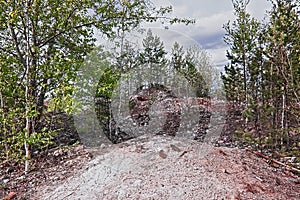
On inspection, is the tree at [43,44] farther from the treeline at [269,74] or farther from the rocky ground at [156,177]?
the treeline at [269,74]

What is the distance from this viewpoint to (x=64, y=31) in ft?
11.6

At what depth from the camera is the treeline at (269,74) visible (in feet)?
10.4

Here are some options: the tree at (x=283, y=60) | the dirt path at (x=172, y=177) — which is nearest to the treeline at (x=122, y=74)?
the dirt path at (x=172, y=177)

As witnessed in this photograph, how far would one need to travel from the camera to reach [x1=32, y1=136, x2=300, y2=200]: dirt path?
2.23 meters

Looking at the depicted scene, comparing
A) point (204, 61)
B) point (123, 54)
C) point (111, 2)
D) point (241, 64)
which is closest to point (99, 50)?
point (123, 54)

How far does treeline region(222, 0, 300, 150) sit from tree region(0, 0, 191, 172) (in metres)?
1.45

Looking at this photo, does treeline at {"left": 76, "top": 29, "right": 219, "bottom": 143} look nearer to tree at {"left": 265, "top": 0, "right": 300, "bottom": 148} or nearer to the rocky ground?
the rocky ground

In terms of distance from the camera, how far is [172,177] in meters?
2.41

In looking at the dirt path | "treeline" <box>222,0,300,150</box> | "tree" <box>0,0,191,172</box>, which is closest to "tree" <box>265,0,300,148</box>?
"treeline" <box>222,0,300,150</box>

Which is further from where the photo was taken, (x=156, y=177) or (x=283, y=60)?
(x=283, y=60)

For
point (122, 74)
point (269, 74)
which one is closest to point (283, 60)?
point (269, 74)

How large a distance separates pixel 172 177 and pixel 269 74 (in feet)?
8.50

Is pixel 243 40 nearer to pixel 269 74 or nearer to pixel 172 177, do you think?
pixel 269 74

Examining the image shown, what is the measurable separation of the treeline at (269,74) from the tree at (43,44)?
1.45 m
